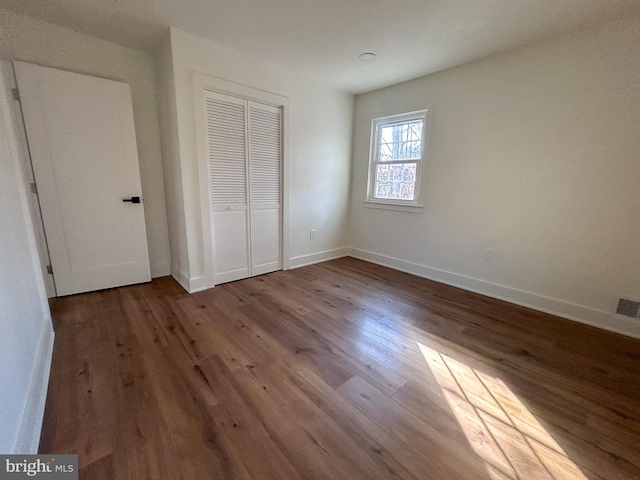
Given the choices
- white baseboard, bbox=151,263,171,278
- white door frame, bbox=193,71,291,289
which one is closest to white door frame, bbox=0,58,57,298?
white baseboard, bbox=151,263,171,278

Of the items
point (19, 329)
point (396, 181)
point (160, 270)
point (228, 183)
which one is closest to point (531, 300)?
point (396, 181)

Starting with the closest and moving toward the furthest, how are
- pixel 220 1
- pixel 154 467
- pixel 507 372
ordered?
pixel 154 467 → pixel 507 372 → pixel 220 1

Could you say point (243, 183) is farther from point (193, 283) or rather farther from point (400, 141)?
point (400, 141)

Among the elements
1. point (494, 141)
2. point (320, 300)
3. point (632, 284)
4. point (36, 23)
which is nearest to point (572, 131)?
point (494, 141)

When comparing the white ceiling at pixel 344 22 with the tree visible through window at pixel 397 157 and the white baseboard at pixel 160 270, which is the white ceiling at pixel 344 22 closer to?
the tree visible through window at pixel 397 157

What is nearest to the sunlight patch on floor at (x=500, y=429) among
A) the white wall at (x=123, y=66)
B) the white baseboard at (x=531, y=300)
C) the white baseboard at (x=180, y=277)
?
the white baseboard at (x=531, y=300)

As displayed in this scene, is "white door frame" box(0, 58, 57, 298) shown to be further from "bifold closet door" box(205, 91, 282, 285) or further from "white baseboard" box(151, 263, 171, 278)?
"bifold closet door" box(205, 91, 282, 285)

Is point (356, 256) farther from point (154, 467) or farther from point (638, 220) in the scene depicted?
point (154, 467)

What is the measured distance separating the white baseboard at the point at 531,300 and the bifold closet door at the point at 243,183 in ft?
6.28

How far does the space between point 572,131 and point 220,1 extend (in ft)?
10.2

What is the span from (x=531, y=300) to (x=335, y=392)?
93.0 inches

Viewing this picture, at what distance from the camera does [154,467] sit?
109 cm

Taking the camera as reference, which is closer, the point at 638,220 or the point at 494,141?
the point at 638,220

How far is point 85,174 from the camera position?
2.55m
